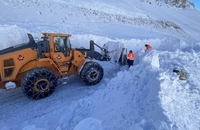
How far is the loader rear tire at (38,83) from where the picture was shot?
800 cm

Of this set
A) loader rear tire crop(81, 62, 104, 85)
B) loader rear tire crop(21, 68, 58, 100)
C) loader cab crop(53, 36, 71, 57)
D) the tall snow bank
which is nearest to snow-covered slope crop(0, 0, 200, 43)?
the tall snow bank

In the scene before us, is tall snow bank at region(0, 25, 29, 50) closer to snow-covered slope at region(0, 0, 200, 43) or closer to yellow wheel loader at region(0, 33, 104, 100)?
snow-covered slope at region(0, 0, 200, 43)

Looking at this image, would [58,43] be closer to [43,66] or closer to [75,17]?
[43,66]

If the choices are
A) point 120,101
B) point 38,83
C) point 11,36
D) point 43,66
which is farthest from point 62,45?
point 11,36

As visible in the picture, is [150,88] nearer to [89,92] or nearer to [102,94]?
[102,94]

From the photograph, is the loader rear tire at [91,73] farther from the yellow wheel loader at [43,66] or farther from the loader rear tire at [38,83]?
the loader rear tire at [38,83]

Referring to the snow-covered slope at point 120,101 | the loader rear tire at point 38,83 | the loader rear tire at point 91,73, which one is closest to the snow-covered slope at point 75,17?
the snow-covered slope at point 120,101

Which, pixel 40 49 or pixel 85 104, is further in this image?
pixel 40 49

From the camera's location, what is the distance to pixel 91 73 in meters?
9.55

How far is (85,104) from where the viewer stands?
26.2 ft

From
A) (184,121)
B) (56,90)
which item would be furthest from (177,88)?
(56,90)

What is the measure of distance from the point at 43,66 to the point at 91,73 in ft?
6.30

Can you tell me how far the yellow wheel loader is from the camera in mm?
8031

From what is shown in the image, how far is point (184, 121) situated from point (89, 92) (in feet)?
14.3
